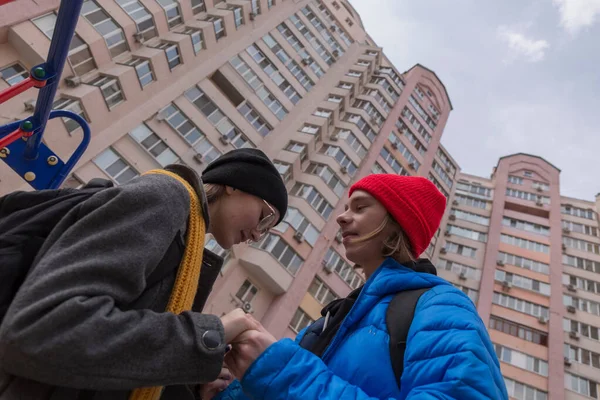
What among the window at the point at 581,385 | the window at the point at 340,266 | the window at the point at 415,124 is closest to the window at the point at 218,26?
Answer: the window at the point at 340,266

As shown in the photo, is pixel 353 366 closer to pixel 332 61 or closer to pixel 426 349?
pixel 426 349

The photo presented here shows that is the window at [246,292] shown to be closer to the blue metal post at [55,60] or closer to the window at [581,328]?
the blue metal post at [55,60]

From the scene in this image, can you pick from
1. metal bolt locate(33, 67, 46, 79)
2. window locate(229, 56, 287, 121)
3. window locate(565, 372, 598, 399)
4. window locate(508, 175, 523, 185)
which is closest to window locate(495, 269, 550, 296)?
window locate(565, 372, 598, 399)

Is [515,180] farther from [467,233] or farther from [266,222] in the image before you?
[266,222]

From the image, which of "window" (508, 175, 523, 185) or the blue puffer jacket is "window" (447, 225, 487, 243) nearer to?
"window" (508, 175, 523, 185)

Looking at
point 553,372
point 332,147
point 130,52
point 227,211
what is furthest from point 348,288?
point 227,211

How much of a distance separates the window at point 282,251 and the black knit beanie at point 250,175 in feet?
56.2

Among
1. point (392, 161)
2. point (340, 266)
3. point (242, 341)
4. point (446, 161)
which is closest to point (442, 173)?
point (446, 161)

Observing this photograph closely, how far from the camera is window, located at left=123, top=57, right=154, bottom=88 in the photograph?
1667 cm

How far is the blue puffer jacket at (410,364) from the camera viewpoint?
1.58 m

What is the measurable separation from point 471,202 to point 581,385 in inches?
666

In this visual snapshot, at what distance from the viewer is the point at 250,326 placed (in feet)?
6.17

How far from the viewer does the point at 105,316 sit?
1399mm

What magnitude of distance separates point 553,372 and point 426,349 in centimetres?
2923
